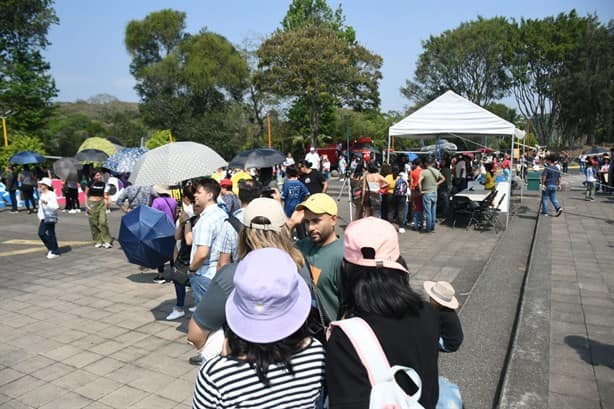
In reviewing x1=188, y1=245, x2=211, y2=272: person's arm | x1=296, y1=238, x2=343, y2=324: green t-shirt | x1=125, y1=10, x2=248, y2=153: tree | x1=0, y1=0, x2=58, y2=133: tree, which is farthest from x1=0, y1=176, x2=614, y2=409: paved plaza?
x1=125, y1=10, x2=248, y2=153: tree

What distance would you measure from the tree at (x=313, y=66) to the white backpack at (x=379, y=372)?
28.9m

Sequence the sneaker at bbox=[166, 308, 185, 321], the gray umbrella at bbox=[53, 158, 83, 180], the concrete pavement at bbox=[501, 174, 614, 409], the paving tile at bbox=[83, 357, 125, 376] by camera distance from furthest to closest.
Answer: the gray umbrella at bbox=[53, 158, 83, 180]
the sneaker at bbox=[166, 308, 185, 321]
the paving tile at bbox=[83, 357, 125, 376]
the concrete pavement at bbox=[501, 174, 614, 409]

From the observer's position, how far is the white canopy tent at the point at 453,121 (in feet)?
34.8

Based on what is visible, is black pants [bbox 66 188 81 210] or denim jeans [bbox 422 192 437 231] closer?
denim jeans [bbox 422 192 437 231]

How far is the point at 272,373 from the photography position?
1.45 metres

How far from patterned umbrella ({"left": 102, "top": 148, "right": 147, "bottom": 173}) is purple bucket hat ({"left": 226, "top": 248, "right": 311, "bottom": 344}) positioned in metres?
8.91

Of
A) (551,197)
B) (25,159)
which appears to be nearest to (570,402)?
(551,197)

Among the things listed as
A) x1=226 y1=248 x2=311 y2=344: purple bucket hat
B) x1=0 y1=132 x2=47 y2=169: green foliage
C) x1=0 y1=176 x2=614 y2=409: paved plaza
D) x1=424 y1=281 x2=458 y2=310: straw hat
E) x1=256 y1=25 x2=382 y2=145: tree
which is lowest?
x1=0 y1=176 x2=614 y2=409: paved plaza

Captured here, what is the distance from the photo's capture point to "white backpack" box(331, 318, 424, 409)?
1.37m

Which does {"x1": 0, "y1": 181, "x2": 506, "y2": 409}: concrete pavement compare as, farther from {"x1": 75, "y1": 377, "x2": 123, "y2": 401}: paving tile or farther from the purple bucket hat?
the purple bucket hat

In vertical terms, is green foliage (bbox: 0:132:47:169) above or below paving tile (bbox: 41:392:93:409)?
above

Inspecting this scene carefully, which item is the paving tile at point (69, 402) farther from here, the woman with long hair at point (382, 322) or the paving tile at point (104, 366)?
the woman with long hair at point (382, 322)

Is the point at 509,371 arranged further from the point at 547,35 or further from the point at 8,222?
the point at 547,35

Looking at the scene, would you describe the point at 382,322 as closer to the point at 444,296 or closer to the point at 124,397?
the point at 444,296
